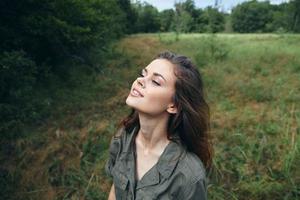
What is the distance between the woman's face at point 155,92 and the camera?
1655 mm

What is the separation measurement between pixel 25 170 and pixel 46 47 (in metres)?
2.20

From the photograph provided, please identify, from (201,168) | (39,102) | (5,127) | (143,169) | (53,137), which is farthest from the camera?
(39,102)

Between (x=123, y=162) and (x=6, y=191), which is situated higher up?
(x=123, y=162)

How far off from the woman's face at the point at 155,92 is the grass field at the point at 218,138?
2418 millimetres

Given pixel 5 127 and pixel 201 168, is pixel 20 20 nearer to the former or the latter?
pixel 5 127

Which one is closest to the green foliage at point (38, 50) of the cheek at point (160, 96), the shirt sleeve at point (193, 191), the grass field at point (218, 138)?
the grass field at point (218, 138)

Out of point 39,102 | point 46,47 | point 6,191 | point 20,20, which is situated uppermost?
point 20,20

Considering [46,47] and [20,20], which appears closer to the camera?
[20,20]

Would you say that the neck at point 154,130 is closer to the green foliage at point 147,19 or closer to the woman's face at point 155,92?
the woman's face at point 155,92

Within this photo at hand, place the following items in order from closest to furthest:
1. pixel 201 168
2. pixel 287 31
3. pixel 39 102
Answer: pixel 201 168, pixel 39 102, pixel 287 31

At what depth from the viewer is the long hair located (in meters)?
1.67

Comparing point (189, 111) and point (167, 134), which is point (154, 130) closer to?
point (167, 134)

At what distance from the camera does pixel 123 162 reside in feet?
5.86

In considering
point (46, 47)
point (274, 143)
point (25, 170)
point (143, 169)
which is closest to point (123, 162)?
point (143, 169)
